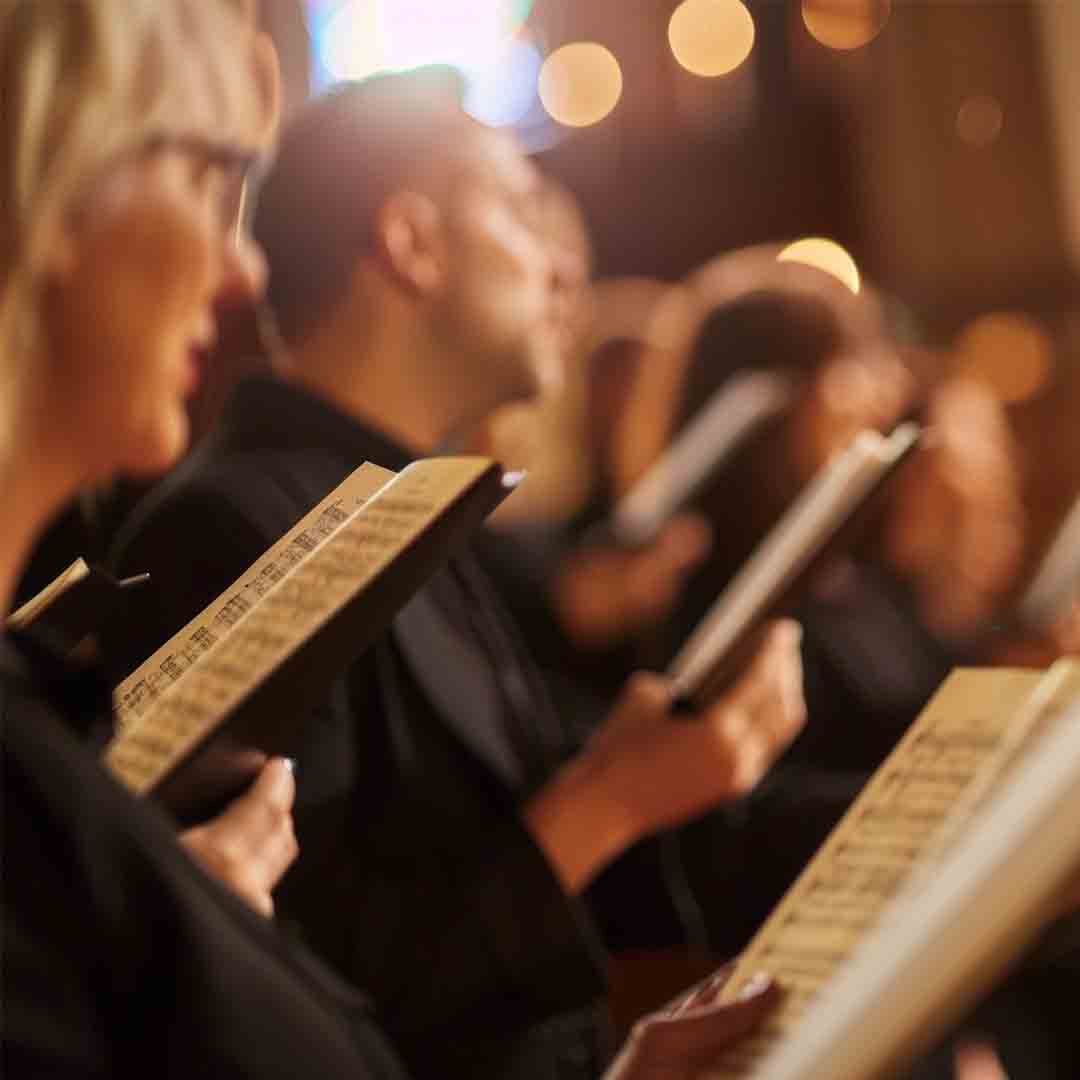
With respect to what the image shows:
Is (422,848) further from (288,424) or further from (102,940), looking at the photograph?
(102,940)

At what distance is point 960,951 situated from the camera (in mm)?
490

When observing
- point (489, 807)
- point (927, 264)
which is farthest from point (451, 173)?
point (927, 264)

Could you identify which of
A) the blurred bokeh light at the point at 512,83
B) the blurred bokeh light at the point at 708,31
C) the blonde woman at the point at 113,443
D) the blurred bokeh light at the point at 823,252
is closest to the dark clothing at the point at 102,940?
the blonde woman at the point at 113,443

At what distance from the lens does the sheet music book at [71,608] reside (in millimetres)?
582

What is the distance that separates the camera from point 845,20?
540 cm

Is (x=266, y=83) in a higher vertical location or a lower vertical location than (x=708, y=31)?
higher

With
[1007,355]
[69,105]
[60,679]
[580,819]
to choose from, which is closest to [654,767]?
[580,819]

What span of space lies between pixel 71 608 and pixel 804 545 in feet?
1.96

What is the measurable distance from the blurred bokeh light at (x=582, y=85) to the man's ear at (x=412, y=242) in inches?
158

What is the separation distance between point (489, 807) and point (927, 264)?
4419mm

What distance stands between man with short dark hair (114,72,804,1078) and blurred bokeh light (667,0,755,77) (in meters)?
4.20

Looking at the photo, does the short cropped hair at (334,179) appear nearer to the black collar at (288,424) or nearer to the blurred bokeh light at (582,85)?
the black collar at (288,424)

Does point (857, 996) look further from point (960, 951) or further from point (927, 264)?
point (927, 264)

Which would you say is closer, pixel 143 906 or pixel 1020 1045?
pixel 143 906
